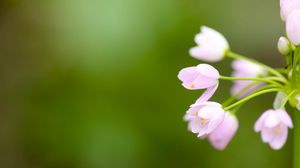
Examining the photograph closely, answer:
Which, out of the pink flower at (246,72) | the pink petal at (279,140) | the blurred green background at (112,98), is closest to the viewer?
the pink petal at (279,140)

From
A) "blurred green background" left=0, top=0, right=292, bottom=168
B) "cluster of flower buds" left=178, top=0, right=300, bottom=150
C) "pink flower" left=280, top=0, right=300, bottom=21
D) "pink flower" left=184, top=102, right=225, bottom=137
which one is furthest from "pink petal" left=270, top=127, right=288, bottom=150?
"blurred green background" left=0, top=0, right=292, bottom=168

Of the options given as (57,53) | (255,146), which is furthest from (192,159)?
(57,53)

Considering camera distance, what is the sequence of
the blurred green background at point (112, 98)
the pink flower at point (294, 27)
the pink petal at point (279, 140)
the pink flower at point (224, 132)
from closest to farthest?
the pink flower at point (294, 27), the pink petal at point (279, 140), the pink flower at point (224, 132), the blurred green background at point (112, 98)

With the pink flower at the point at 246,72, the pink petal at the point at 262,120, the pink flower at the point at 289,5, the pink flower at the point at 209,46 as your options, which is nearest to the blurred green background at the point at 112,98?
the pink flower at the point at 246,72

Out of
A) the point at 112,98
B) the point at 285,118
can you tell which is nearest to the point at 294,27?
the point at 285,118

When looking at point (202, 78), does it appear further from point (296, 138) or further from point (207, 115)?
point (296, 138)

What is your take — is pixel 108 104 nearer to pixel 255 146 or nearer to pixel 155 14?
pixel 155 14

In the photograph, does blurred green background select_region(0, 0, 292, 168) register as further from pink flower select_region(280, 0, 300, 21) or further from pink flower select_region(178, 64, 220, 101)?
pink flower select_region(280, 0, 300, 21)

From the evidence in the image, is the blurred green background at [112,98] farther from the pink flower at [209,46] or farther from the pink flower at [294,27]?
the pink flower at [294,27]
